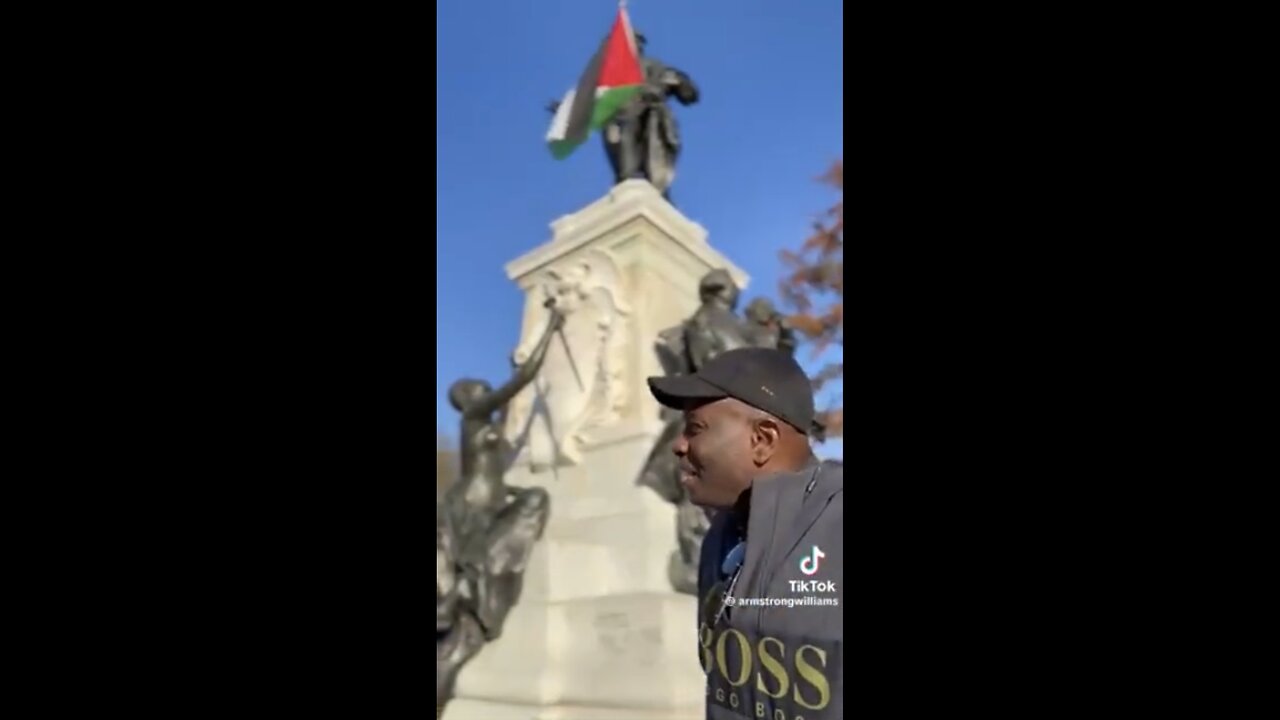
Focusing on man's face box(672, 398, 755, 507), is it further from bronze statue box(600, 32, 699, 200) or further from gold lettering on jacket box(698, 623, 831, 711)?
bronze statue box(600, 32, 699, 200)

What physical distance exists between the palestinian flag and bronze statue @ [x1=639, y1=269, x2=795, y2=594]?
5.25 ft

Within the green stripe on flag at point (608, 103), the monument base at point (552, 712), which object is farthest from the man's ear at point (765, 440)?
→ the green stripe on flag at point (608, 103)

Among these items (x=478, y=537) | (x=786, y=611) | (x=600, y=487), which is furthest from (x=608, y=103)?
(x=786, y=611)

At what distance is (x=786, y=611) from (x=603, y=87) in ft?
22.6

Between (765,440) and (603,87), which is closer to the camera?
(765,440)

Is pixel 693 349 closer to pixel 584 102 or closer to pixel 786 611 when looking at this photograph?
pixel 584 102

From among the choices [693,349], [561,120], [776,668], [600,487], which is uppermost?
[561,120]

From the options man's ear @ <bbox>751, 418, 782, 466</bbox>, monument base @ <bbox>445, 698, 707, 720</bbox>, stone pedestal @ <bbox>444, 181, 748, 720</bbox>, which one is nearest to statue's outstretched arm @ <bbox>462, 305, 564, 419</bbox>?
stone pedestal @ <bbox>444, 181, 748, 720</bbox>

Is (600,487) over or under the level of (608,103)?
under

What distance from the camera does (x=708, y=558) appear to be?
1726 millimetres

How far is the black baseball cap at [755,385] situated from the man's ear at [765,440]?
20 mm

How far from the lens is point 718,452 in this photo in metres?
1.68

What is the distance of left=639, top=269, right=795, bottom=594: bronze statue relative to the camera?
5.96 m
